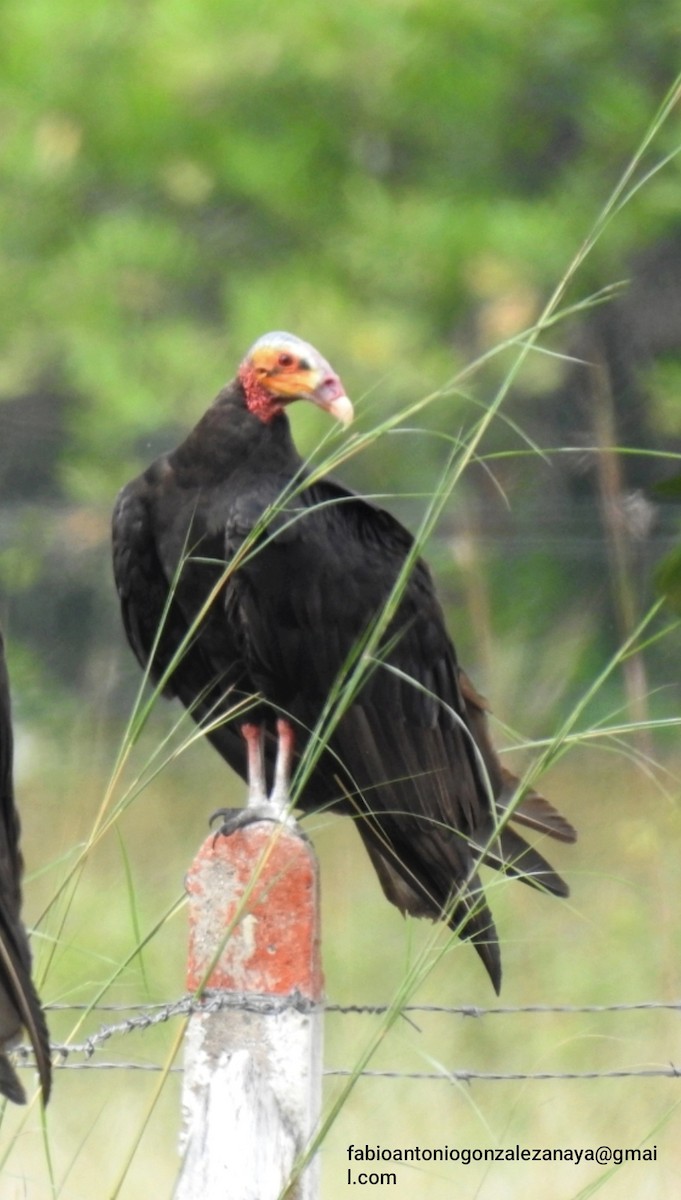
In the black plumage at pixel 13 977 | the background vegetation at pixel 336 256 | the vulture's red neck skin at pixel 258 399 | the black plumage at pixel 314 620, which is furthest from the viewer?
the background vegetation at pixel 336 256

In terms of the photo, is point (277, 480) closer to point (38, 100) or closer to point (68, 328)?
point (68, 328)

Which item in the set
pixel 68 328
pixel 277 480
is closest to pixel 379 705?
pixel 277 480

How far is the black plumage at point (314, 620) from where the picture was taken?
2105mm

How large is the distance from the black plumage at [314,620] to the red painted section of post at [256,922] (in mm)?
493

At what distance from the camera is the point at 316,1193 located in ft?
4.79

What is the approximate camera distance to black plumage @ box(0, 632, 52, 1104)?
1373 mm

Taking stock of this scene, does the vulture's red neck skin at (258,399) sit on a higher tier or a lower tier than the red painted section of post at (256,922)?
higher

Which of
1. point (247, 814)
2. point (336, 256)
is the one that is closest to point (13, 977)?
point (247, 814)

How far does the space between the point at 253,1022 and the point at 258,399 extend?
1.13 m

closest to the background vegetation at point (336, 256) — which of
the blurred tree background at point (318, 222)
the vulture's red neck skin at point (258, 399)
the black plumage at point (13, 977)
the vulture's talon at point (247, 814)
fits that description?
the blurred tree background at point (318, 222)

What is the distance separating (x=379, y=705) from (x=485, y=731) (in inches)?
7.6

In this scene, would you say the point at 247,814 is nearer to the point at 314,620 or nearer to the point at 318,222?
the point at 314,620

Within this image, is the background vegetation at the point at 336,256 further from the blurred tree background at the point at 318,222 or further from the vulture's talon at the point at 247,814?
the vulture's talon at the point at 247,814

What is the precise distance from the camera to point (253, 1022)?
4.79 ft
